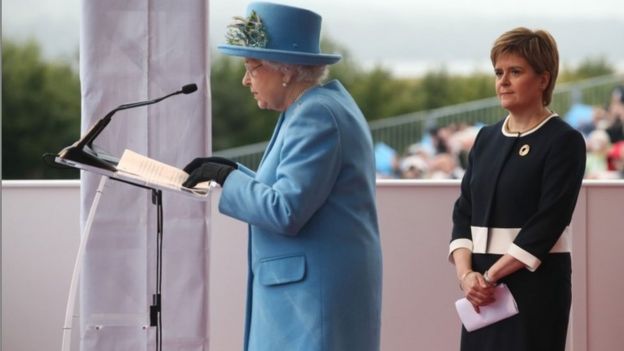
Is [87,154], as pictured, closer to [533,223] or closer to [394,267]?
[533,223]

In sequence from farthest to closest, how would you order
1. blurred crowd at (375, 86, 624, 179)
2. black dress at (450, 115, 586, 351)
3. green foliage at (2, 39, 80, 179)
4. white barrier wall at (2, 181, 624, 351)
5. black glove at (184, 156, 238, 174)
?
green foliage at (2, 39, 80, 179) < blurred crowd at (375, 86, 624, 179) < white barrier wall at (2, 181, 624, 351) < black dress at (450, 115, 586, 351) < black glove at (184, 156, 238, 174)

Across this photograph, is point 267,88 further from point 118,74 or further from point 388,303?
point 388,303

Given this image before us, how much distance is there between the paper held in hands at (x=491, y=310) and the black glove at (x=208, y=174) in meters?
0.72

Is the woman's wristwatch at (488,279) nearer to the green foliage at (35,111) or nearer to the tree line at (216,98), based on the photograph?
the tree line at (216,98)

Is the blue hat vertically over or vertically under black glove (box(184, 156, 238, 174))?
over

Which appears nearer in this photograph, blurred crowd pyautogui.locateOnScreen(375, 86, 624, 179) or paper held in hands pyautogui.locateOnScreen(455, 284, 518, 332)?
paper held in hands pyautogui.locateOnScreen(455, 284, 518, 332)

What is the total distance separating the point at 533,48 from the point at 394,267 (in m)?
1.24

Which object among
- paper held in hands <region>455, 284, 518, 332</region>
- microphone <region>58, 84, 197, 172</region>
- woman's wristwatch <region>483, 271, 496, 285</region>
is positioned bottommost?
paper held in hands <region>455, 284, 518, 332</region>

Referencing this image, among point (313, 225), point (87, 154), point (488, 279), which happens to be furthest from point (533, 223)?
point (87, 154)

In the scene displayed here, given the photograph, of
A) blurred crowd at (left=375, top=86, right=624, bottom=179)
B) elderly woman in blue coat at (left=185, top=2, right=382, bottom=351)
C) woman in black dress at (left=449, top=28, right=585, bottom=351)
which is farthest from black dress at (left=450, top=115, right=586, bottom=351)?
blurred crowd at (left=375, top=86, right=624, bottom=179)

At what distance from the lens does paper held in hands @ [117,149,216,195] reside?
2615 mm

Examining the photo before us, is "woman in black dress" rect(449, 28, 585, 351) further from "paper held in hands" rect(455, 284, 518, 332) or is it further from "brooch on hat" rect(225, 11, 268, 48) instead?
"brooch on hat" rect(225, 11, 268, 48)

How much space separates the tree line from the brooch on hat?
15368 mm

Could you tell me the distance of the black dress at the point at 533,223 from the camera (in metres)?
2.77
